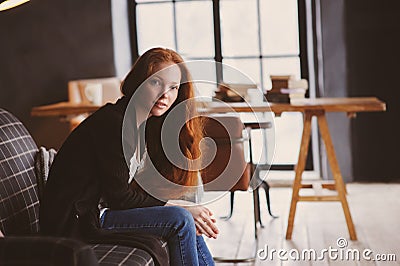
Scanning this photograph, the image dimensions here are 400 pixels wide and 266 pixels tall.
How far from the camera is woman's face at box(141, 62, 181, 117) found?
2.65 meters

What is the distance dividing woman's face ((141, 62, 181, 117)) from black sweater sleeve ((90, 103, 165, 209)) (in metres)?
0.15

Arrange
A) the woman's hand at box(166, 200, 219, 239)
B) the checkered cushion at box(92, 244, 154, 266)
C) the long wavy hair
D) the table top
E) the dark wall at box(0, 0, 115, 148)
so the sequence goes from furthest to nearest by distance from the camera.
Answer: the dark wall at box(0, 0, 115, 148) < the table top < the long wavy hair < the woman's hand at box(166, 200, 219, 239) < the checkered cushion at box(92, 244, 154, 266)

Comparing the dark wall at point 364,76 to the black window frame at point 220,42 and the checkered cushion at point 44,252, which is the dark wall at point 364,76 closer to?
the black window frame at point 220,42

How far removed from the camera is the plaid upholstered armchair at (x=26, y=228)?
200 centimetres

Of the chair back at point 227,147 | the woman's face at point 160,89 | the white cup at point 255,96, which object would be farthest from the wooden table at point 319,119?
the woman's face at point 160,89

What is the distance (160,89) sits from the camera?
2.66 metres

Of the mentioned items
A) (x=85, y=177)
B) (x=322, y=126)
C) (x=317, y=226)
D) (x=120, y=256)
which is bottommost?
(x=317, y=226)

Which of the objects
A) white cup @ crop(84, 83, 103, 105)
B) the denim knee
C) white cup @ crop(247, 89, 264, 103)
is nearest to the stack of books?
white cup @ crop(247, 89, 264, 103)

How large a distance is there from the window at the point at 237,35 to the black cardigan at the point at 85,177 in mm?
3469

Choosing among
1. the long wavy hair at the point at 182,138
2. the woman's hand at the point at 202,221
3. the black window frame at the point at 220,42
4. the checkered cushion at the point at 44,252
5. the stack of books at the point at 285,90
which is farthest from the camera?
the black window frame at the point at 220,42

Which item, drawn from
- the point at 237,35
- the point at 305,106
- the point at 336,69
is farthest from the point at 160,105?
the point at 237,35

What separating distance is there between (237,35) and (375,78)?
125cm

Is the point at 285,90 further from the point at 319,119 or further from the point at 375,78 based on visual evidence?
the point at 375,78

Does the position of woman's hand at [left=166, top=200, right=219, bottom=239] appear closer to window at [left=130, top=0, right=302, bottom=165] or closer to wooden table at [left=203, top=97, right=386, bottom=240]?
wooden table at [left=203, top=97, right=386, bottom=240]
